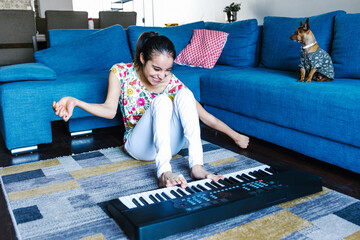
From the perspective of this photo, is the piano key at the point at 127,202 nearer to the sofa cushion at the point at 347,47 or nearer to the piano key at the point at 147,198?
the piano key at the point at 147,198

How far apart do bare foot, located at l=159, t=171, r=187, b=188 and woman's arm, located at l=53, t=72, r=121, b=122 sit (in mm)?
433

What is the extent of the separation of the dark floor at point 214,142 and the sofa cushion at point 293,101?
0.67 ft

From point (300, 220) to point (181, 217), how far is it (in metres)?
0.51

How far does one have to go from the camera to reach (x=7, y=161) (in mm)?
2141

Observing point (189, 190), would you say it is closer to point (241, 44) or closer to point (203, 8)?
point (241, 44)

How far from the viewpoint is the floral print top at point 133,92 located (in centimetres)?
194

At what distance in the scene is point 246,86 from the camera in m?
2.40

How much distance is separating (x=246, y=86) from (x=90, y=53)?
1472 mm

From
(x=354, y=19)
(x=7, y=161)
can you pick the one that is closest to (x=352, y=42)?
(x=354, y=19)

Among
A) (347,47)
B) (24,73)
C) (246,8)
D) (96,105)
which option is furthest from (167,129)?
(246,8)

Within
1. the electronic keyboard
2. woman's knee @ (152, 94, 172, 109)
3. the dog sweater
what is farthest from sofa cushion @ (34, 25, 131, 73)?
the electronic keyboard

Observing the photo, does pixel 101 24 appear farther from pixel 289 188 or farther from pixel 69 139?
pixel 289 188

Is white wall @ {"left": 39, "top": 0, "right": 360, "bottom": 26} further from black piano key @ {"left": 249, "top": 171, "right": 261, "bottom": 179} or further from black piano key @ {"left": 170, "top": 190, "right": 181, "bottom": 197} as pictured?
black piano key @ {"left": 170, "top": 190, "right": 181, "bottom": 197}

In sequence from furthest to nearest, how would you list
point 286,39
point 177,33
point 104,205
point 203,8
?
1. point 203,8
2. point 177,33
3. point 286,39
4. point 104,205
